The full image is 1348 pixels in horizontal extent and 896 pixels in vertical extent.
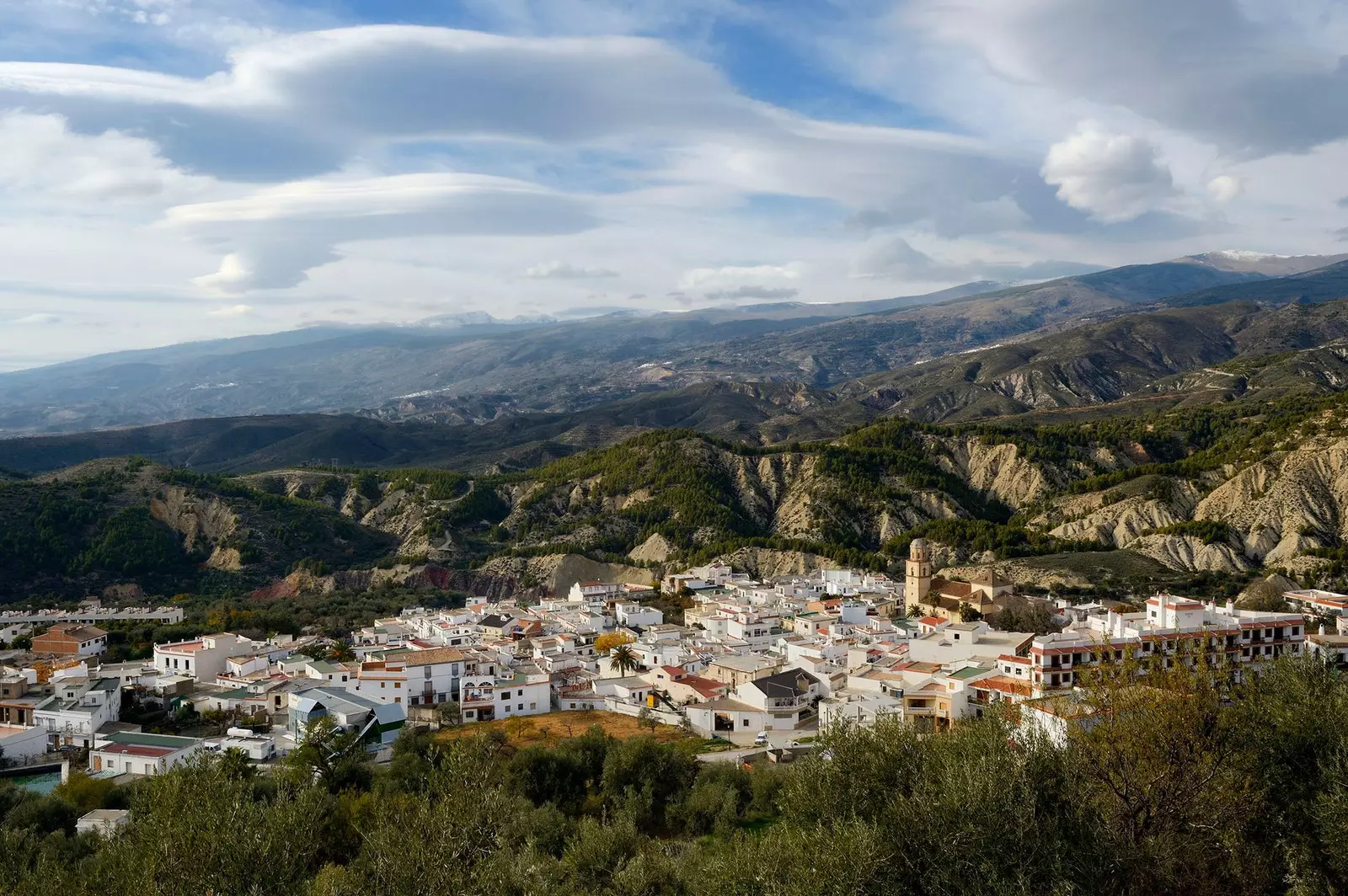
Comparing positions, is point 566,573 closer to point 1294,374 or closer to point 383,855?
point 383,855

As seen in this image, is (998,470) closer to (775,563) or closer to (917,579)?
(775,563)

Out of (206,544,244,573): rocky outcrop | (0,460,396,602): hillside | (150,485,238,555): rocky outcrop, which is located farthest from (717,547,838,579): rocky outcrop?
(150,485,238,555): rocky outcrop

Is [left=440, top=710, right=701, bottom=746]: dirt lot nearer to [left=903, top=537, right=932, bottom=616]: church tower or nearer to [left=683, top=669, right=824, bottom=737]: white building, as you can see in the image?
[left=683, top=669, right=824, bottom=737]: white building

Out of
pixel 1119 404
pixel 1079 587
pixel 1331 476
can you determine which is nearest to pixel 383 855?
pixel 1079 587

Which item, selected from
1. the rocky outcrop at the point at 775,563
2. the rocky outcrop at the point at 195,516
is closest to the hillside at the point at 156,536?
the rocky outcrop at the point at 195,516

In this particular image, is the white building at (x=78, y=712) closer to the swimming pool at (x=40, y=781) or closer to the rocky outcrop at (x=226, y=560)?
the swimming pool at (x=40, y=781)
